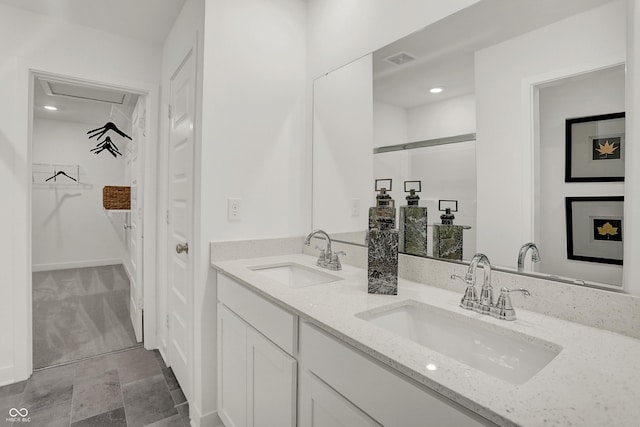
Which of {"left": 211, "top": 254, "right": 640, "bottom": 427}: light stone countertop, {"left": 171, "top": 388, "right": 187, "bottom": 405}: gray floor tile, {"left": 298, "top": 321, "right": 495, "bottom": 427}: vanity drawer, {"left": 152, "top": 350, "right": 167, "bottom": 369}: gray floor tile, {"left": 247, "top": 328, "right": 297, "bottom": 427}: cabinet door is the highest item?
{"left": 211, "top": 254, "right": 640, "bottom": 427}: light stone countertop

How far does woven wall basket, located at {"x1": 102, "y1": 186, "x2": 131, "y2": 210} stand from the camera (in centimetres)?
385

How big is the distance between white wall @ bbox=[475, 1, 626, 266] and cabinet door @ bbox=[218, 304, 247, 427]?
3.48 ft

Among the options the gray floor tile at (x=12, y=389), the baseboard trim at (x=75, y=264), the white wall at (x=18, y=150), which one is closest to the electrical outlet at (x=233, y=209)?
the white wall at (x=18, y=150)

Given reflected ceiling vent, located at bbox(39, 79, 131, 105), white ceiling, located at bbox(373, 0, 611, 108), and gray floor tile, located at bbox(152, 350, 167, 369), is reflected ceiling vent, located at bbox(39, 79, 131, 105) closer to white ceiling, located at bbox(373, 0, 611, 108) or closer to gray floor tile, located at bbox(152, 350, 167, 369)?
gray floor tile, located at bbox(152, 350, 167, 369)

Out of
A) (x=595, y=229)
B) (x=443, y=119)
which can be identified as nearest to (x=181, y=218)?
(x=443, y=119)

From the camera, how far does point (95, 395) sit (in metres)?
2.02

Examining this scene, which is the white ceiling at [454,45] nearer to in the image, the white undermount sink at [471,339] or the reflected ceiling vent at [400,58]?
the reflected ceiling vent at [400,58]

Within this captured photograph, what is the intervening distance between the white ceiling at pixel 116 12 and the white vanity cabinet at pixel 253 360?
1.79 m

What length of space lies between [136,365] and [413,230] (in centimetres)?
224

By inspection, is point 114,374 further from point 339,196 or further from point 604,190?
point 604,190

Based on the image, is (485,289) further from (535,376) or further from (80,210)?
(80,210)

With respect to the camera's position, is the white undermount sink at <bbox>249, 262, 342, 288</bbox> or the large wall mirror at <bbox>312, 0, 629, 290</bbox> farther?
the white undermount sink at <bbox>249, 262, 342, 288</bbox>

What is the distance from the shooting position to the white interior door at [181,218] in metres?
1.85

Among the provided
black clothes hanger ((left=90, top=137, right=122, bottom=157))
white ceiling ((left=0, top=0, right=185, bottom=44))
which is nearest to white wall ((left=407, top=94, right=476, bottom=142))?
white ceiling ((left=0, top=0, right=185, bottom=44))
